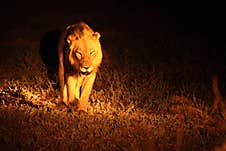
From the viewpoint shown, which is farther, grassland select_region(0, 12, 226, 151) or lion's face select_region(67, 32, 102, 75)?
lion's face select_region(67, 32, 102, 75)

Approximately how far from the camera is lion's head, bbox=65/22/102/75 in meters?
7.42

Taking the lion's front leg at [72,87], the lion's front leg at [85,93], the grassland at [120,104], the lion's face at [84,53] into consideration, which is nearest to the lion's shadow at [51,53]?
the grassland at [120,104]

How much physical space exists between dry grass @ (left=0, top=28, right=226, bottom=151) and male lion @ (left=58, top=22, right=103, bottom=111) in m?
0.24

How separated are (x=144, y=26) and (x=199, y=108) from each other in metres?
7.35

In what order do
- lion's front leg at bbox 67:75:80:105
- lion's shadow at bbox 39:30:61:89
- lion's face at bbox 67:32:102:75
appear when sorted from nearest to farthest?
lion's face at bbox 67:32:102:75 → lion's front leg at bbox 67:75:80:105 → lion's shadow at bbox 39:30:61:89

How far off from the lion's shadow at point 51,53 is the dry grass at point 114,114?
12 centimetres

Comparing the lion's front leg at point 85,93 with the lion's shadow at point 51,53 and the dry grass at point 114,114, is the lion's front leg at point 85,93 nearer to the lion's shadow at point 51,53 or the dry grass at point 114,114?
the dry grass at point 114,114

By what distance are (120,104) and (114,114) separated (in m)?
0.47

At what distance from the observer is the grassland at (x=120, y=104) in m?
6.54

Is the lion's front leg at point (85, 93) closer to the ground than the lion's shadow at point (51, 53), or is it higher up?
closer to the ground

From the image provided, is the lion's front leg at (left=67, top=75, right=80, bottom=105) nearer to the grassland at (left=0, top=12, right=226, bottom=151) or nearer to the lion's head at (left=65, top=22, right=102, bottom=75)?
the grassland at (left=0, top=12, right=226, bottom=151)

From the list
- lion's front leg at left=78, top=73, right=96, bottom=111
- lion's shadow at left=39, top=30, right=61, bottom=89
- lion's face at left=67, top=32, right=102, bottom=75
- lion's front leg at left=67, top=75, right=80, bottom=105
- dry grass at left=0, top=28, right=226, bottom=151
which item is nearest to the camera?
dry grass at left=0, top=28, right=226, bottom=151

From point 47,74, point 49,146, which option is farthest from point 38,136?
point 47,74

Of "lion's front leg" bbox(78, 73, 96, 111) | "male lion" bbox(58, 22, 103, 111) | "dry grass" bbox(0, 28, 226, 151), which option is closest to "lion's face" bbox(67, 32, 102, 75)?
"male lion" bbox(58, 22, 103, 111)
